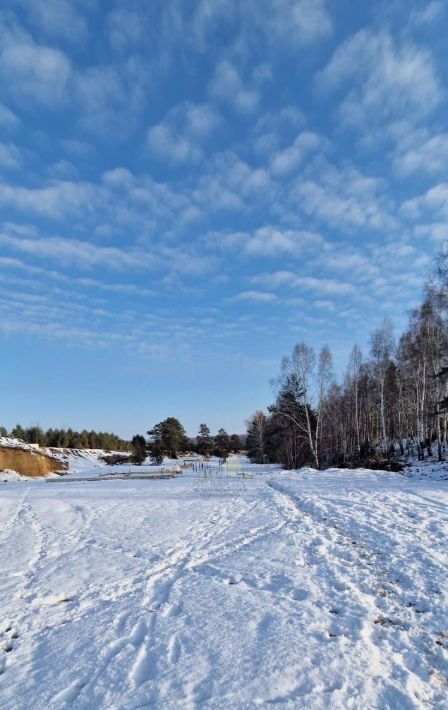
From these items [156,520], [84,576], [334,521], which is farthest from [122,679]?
[156,520]

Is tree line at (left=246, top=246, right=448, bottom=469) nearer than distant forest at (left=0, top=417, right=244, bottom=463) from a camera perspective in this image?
Yes

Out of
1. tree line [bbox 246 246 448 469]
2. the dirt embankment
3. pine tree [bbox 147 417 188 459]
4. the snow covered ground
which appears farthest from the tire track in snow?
pine tree [bbox 147 417 188 459]

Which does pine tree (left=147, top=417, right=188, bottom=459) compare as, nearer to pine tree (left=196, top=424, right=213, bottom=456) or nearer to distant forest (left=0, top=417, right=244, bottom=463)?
distant forest (left=0, top=417, right=244, bottom=463)

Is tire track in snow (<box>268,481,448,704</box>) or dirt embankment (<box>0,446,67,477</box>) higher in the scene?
tire track in snow (<box>268,481,448,704</box>)

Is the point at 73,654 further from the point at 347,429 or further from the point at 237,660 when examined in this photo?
the point at 347,429

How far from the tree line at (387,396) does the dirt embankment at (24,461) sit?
21368mm

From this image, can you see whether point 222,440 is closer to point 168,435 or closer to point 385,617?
point 168,435

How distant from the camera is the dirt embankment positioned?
31.4 m

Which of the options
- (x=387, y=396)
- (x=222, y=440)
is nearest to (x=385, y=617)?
(x=387, y=396)

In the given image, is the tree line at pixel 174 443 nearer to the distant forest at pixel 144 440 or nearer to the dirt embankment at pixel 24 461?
the distant forest at pixel 144 440

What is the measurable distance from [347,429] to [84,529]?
3004cm

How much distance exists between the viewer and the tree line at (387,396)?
74.9 feet

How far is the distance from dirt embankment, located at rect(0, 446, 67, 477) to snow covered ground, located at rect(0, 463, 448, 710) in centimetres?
2598

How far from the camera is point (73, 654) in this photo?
3.62 meters
